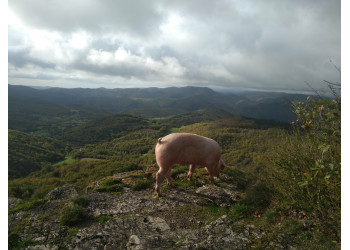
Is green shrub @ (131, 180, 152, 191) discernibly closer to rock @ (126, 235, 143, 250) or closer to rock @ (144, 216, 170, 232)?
rock @ (144, 216, 170, 232)

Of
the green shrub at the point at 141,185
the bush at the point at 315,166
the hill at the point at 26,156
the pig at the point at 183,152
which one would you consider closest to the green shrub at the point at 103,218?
the pig at the point at 183,152

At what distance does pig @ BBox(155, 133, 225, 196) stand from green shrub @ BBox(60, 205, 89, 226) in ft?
10.2

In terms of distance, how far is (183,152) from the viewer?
8414 millimetres

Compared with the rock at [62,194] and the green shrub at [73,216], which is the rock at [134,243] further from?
the rock at [62,194]

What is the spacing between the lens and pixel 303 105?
15.2ft

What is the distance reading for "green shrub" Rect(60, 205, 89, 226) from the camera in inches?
247

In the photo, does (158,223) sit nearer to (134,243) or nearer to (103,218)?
(134,243)

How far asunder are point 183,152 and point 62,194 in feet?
21.2

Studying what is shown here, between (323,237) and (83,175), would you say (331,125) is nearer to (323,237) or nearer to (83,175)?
(323,237)

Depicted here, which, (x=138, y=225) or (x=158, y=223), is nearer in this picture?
(x=138, y=225)

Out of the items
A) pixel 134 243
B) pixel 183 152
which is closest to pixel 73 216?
pixel 134 243

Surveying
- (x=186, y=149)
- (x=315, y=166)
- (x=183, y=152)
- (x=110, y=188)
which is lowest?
(x=110, y=188)

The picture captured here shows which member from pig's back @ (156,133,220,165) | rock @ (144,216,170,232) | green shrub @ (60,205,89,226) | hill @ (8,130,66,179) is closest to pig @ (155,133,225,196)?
pig's back @ (156,133,220,165)

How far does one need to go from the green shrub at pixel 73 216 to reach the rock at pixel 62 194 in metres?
2.28
